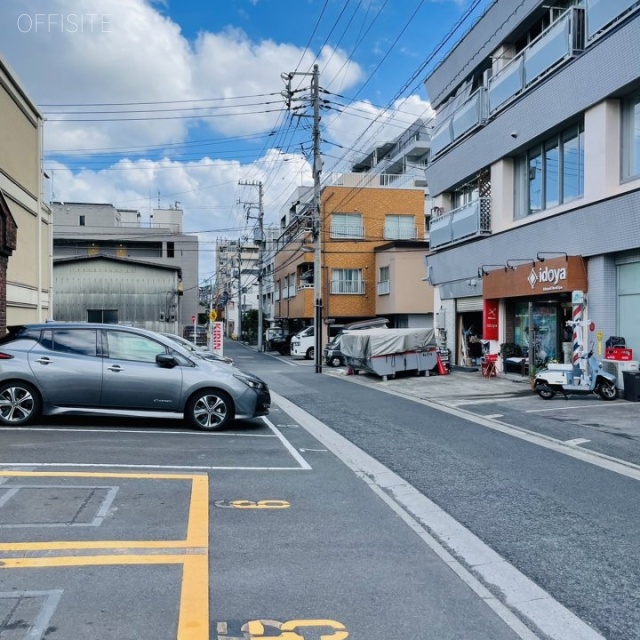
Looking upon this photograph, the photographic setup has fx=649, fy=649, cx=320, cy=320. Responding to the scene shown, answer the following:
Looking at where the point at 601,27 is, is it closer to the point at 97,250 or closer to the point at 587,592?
the point at 587,592

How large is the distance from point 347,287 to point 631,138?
27520 millimetres

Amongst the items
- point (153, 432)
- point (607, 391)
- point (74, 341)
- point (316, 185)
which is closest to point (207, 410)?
point (153, 432)

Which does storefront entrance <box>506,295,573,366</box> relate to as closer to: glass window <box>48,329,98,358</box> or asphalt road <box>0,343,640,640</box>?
asphalt road <box>0,343,640,640</box>

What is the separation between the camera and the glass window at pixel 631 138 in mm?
15445

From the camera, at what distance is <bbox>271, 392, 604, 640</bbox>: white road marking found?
154 inches

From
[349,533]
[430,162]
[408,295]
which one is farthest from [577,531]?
[408,295]

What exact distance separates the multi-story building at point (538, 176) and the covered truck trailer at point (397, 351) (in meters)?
2.22

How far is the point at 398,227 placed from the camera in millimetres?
43000

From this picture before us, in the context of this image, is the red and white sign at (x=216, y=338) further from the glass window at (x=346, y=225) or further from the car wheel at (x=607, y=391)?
the car wheel at (x=607, y=391)

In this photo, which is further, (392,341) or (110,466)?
(392,341)

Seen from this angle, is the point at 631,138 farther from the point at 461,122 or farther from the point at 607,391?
the point at 461,122

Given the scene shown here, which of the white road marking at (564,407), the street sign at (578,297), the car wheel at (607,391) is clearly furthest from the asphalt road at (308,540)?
the street sign at (578,297)

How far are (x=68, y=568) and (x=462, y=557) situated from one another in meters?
2.89

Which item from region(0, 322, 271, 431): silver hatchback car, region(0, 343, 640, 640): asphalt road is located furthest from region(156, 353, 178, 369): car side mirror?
region(0, 343, 640, 640): asphalt road
